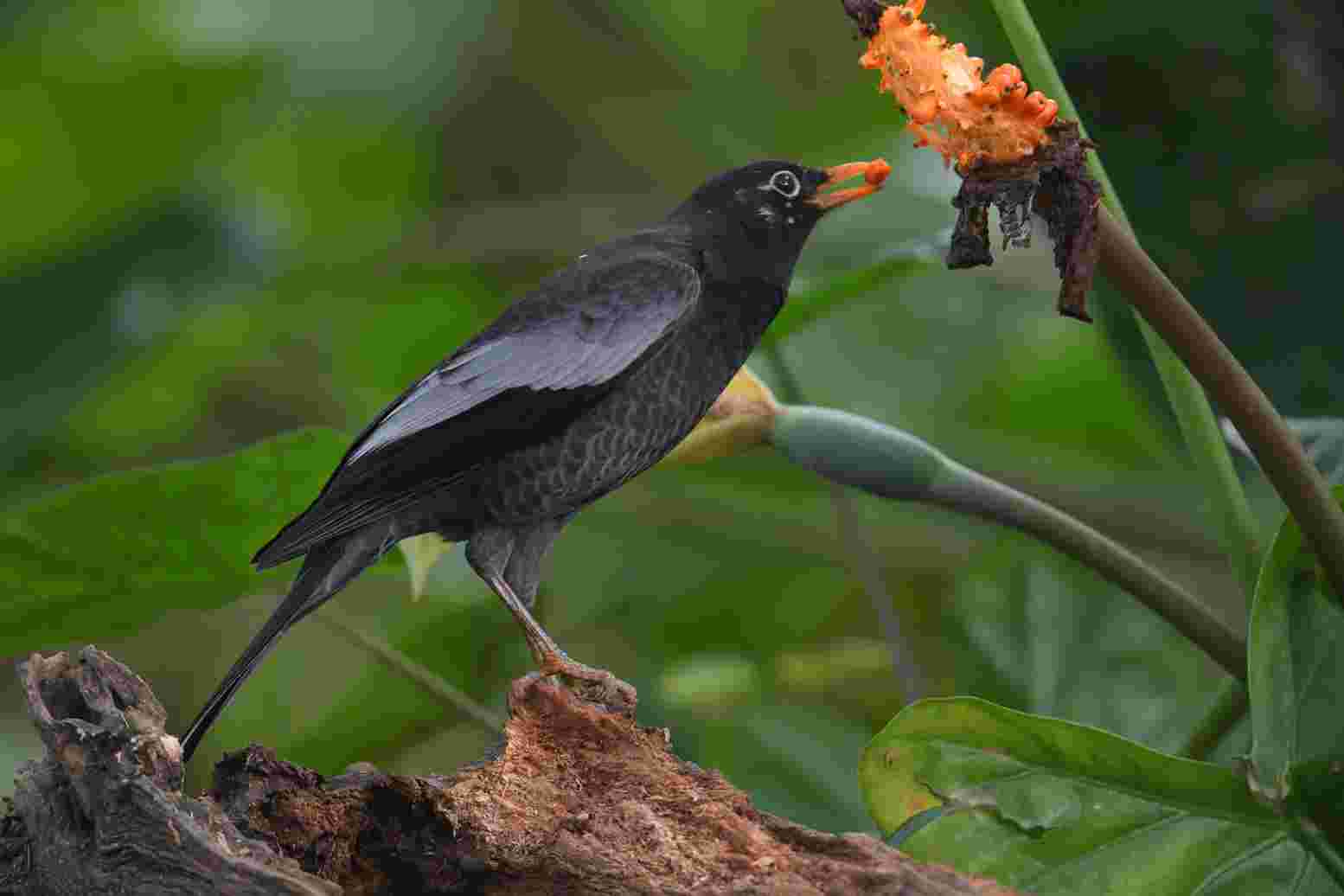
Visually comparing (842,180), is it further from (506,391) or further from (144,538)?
(144,538)

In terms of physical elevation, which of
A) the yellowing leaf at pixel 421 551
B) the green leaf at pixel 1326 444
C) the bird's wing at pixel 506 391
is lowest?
the green leaf at pixel 1326 444

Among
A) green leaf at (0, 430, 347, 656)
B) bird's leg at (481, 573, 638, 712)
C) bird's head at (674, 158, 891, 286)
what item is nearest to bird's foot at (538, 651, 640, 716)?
bird's leg at (481, 573, 638, 712)

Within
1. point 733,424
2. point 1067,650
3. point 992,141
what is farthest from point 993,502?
point 1067,650

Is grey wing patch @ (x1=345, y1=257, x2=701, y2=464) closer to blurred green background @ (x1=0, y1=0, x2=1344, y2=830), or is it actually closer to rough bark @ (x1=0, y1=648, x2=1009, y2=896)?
rough bark @ (x1=0, y1=648, x2=1009, y2=896)

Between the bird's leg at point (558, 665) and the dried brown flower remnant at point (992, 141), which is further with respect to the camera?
the bird's leg at point (558, 665)

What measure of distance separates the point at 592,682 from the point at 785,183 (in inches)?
36.6

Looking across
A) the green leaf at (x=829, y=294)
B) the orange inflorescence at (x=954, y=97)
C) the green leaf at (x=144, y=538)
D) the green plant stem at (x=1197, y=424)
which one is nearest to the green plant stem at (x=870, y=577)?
the green leaf at (x=829, y=294)

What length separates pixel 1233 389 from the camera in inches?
80.6

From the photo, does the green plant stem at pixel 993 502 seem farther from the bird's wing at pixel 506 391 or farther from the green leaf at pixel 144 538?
the green leaf at pixel 144 538

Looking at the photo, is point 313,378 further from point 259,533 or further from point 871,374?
point 259,533

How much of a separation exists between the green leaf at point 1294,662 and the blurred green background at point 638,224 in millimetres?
1170

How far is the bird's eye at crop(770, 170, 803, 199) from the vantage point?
118 inches

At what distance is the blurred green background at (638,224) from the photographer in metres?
3.73

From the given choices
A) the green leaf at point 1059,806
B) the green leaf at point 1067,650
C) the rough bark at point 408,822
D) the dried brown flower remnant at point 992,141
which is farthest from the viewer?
the green leaf at point 1067,650
